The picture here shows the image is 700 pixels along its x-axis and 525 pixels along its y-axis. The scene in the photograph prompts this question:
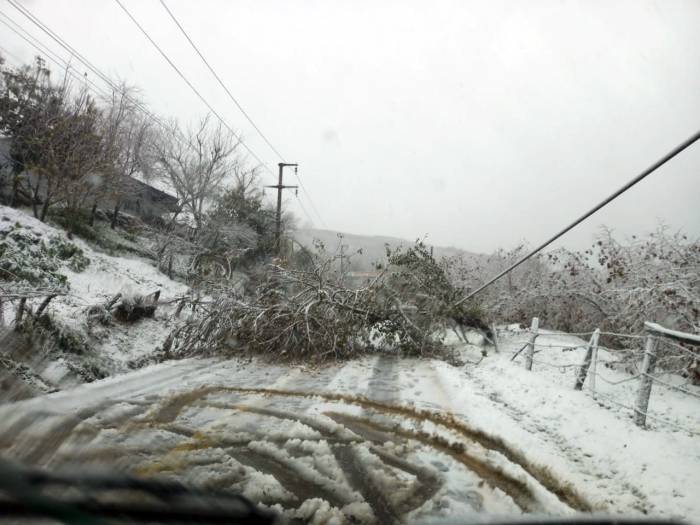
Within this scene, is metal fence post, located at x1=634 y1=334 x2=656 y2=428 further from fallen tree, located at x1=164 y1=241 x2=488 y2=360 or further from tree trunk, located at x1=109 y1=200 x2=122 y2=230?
tree trunk, located at x1=109 y1=200 x2=122 y2=230

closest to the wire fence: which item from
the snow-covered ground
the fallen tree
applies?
the snow-covered ground

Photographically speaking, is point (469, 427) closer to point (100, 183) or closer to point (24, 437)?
point (24, 437)

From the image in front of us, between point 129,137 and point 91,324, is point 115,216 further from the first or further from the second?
point 91,324

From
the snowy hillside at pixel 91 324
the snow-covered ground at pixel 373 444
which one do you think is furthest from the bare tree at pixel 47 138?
the snow-covered ground at pixel 373 444

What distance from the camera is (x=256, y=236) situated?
71.3 ft

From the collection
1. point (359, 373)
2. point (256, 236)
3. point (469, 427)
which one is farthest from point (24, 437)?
point (256, 236)

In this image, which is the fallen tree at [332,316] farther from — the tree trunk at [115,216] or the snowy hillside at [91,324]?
the tree trunk at [115,216]

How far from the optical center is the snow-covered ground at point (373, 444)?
6.60 feet

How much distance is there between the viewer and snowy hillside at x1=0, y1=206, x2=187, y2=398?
549 centimetres

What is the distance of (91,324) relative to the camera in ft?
23.2

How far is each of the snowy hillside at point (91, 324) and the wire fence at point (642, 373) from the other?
538cm

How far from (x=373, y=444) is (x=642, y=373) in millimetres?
3013

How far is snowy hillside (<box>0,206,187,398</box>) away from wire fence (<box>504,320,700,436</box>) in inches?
212

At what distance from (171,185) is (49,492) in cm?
2473
